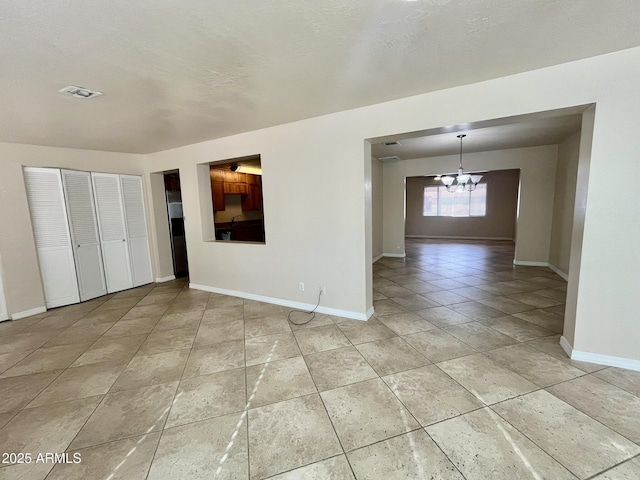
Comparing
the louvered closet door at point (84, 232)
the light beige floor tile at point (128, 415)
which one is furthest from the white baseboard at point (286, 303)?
the light beige floor tile at point (128, 415)

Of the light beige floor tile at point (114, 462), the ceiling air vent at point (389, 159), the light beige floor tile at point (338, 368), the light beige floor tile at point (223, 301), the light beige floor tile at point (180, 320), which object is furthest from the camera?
the ceiling air vent at point (389, 159)

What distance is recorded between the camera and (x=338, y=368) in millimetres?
2410

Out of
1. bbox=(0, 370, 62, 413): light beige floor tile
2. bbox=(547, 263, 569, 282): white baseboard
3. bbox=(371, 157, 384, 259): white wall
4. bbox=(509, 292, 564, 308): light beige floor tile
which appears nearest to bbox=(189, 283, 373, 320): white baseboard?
bbox=(0, 370, 62, 413): light beige floor tile

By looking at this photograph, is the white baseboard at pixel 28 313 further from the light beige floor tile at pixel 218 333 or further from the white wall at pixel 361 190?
the light beige floor tile at pixel 218 333

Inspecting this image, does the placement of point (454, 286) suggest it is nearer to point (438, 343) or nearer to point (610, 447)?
point (438, 343)

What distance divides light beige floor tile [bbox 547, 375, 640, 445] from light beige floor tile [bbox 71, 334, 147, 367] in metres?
3.90

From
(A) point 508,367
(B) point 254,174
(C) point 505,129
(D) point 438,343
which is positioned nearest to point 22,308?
(B) point 254,174

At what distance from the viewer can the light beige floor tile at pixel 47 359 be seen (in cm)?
254

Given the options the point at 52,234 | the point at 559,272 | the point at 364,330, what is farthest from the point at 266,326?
the point at 559,272

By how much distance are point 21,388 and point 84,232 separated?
113 inches

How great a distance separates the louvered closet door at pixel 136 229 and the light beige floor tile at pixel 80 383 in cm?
297

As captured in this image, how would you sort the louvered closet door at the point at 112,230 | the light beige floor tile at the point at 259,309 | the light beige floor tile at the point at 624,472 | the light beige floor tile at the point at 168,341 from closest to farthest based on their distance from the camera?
the light beige floor tile at the point at 624,472 → the light beige floor tile at the point at 168,341 → the light beige floor tile at the point at 259,309 → the louvered closet door at the point at 112,230

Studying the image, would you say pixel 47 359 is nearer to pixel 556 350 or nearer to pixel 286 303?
pixel 286 303

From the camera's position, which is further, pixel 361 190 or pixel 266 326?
pixel 266 326
